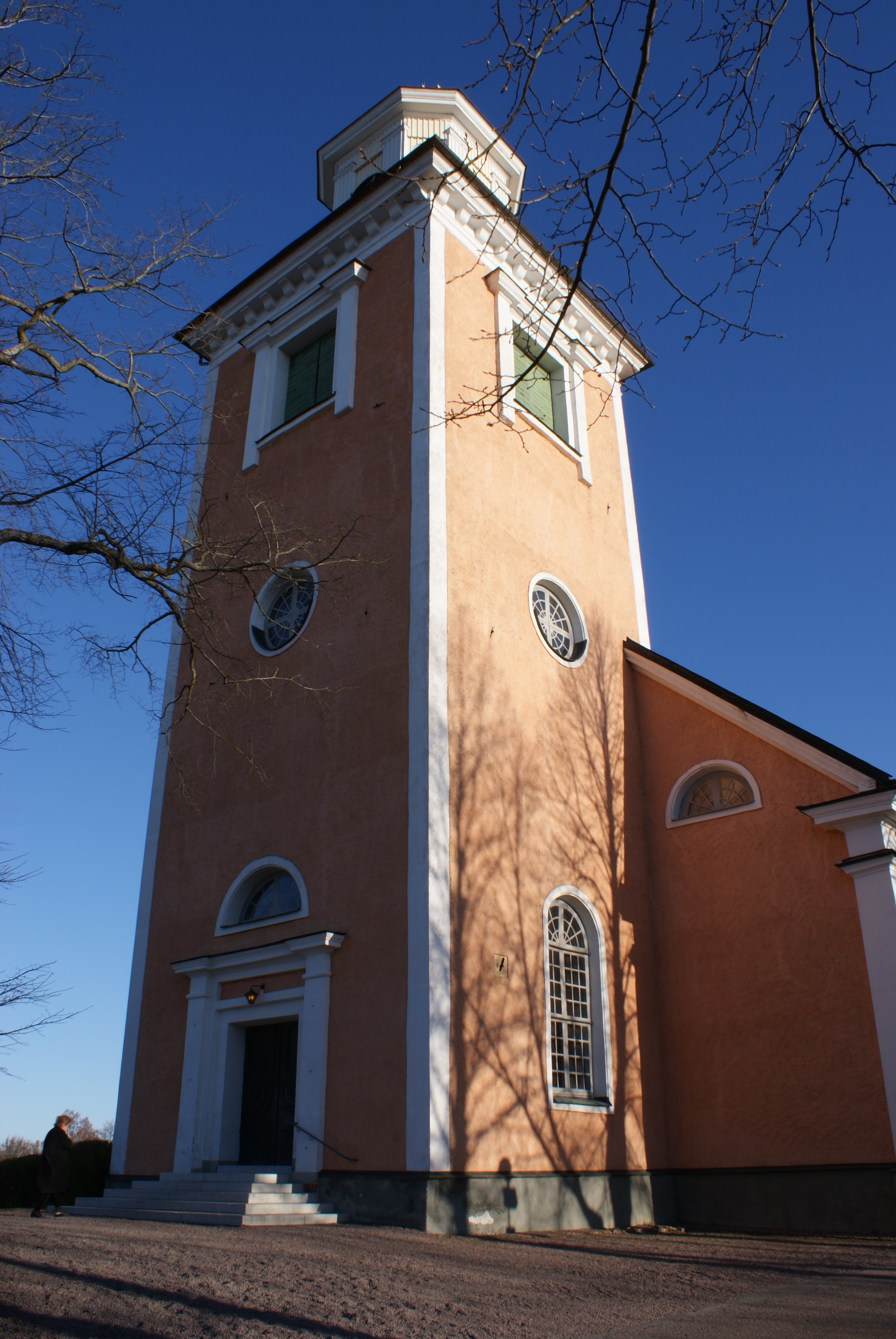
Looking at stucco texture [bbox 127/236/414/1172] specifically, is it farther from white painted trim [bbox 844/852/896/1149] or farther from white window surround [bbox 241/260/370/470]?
white painted trim [bbox 844/852/896/1149]

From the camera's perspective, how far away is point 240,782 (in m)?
13.4

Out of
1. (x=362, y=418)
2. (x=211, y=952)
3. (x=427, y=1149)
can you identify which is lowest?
(x=427, y=1149)

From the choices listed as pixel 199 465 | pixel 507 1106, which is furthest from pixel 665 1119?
pixel 199 465

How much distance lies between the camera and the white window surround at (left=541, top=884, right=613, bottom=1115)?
37.6 ft

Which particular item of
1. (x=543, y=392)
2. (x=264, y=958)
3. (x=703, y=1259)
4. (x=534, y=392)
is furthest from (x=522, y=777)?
(x=543, y=392)

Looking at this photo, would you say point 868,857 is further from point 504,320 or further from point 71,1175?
point 71,1175

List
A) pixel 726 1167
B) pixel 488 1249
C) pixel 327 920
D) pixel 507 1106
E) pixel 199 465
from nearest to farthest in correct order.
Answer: pixel 488 1249 < pixel 507 1106 < pixel 327 920 < pixel 726 1167 < pixel 199 465

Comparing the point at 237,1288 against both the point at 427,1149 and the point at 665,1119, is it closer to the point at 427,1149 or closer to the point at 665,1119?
the point at 427,1149

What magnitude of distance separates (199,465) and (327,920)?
368 inches

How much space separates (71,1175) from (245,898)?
456 cm

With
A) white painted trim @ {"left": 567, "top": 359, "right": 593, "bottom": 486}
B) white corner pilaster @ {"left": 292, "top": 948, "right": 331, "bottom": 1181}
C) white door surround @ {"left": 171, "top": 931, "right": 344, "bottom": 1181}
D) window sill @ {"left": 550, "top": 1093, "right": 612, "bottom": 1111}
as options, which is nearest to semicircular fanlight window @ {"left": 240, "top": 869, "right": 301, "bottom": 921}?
white door surround @ {"left": 171, "top": 931, "right": 344, "bottom": 1181}

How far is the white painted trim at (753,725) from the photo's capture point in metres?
12.5

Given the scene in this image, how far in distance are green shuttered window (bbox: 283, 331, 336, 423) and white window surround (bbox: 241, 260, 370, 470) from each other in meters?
0.16

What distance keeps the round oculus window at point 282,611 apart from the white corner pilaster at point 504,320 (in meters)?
3.94
